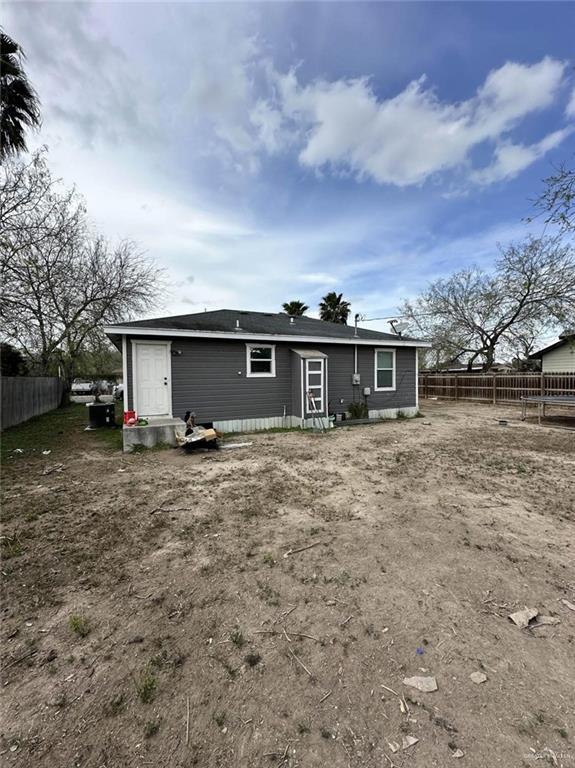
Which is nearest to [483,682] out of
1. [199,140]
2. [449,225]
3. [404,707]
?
[404,707]

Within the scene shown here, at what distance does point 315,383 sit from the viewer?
9.69 m

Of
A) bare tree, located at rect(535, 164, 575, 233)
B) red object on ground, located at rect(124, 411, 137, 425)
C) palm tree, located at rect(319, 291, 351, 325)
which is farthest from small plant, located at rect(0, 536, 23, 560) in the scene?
palm tree, located at rect(319, 291, 351, 325)

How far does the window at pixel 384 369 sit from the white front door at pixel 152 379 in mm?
6860

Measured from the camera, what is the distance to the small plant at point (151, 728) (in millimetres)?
1445

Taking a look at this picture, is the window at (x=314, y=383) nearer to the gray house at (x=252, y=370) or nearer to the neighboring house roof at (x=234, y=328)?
the gray house at (x=252, y=370)

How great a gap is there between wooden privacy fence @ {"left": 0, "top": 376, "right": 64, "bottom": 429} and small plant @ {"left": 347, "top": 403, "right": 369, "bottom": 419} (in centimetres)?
1030

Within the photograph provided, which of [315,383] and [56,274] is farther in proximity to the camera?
[56,274]

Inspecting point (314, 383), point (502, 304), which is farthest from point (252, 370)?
point (502, 304)

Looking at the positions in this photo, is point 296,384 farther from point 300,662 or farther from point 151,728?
point 151,728

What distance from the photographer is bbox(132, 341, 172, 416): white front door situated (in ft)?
26.6

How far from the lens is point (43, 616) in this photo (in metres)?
2.22

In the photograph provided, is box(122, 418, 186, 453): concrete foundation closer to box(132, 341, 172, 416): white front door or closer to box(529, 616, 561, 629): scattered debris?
box(132, 341, 172, 416): white front door

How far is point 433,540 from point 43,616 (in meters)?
3.18

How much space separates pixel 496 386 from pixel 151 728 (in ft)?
58.6
